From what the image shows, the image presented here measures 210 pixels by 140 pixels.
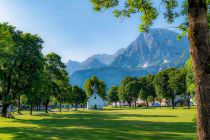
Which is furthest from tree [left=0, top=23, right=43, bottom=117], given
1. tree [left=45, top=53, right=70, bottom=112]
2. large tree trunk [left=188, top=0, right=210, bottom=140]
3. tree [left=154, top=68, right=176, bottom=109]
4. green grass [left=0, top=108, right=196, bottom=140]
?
tree [left=154, top=68, right=176, bottom=109]

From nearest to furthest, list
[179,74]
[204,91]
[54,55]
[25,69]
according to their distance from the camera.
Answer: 1. [204,91]
2. [25,69]
3. [54,55]
4. [179,74]

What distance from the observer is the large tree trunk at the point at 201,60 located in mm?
9352

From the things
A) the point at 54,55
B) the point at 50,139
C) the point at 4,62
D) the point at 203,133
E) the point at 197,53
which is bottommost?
the point at 50,139

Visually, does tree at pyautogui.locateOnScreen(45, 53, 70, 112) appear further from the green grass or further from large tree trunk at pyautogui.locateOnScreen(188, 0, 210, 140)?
large tree trunk at pyautogui.locateOnScreen(188, 0, 210, 140)

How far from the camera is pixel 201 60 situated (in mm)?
9453

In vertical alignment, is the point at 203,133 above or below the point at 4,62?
below

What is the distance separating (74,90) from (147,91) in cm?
4153

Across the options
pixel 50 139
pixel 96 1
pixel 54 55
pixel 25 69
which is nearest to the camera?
pixel 96 1

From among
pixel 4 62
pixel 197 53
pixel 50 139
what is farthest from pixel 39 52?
pixel 197 53

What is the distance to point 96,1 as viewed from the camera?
542 inches

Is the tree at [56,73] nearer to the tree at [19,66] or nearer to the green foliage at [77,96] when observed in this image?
the tree at [19,66]

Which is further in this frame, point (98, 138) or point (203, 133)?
point (98, 138)

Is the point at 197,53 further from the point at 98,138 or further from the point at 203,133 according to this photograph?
the point at 98,138

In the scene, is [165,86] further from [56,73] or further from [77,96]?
[56,73]
